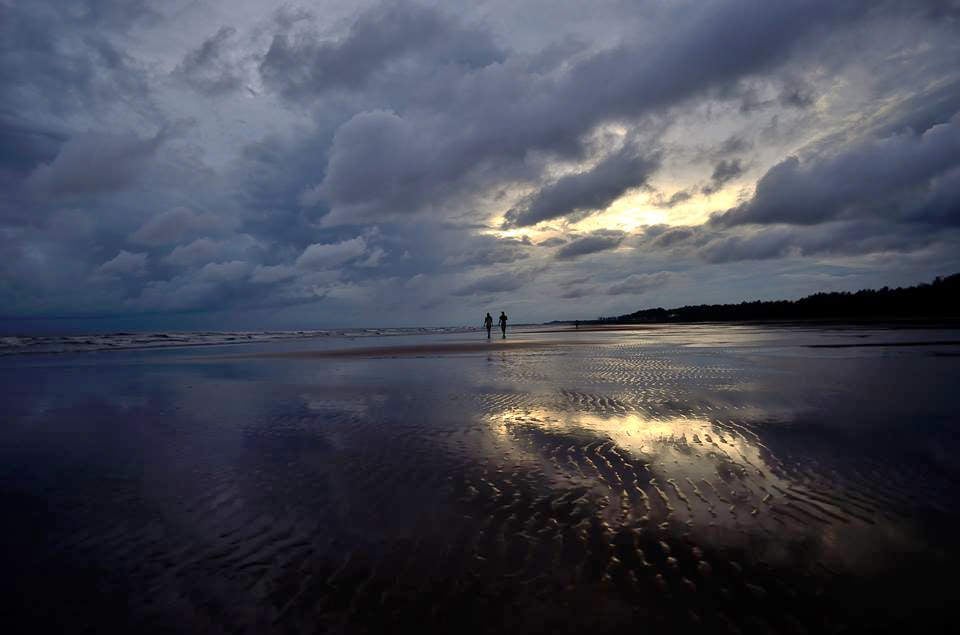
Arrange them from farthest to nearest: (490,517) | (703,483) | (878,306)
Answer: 1. (878,306)
2. (703,483)
3. (490,517)

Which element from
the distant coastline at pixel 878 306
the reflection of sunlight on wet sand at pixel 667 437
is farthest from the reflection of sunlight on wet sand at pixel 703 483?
the distant coastline at pixel 878 306

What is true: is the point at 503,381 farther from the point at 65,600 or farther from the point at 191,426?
the point at 65,600

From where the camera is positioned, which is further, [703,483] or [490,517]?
[703,483]

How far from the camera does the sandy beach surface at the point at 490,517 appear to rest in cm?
341

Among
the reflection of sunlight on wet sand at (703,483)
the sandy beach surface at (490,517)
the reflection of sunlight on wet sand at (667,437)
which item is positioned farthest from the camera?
the reflection of sunlight on wet sand at (667,437)

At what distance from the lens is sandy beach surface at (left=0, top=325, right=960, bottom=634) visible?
11.2ft

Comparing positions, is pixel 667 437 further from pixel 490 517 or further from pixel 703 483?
pixel 490 517

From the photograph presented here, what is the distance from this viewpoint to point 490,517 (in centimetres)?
492

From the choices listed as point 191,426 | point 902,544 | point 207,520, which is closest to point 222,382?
point 191,426

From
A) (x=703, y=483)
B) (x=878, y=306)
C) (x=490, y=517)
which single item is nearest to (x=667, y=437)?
(x=703, y=483)

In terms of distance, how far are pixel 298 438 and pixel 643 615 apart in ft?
22.4

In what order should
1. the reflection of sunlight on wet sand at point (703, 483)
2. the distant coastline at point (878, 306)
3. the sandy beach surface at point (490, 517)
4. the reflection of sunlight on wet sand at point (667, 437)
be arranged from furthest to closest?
the distant coastline at point (878, 306)
the reflection of sunlight on wet sand at point (667, 437)
the reflection of sunlight on wet sand at point (703, 483)
the sandy beach surface at point (490, 517)

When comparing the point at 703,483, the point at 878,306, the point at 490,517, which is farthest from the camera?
the point at 878,306

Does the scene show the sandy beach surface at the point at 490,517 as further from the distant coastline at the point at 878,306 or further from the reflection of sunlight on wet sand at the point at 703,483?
the distant coastline at the point at 878,306
